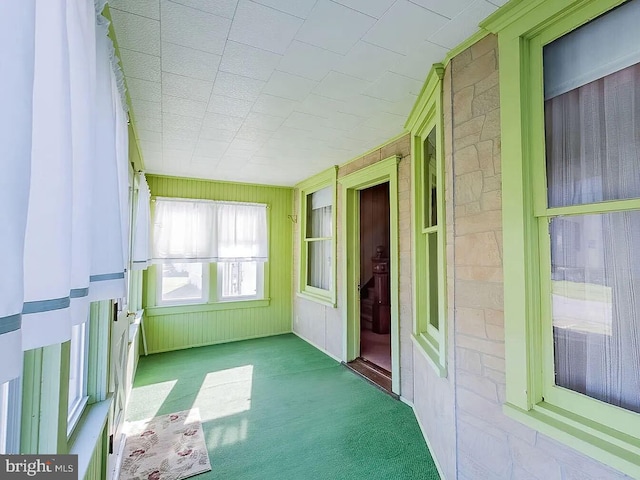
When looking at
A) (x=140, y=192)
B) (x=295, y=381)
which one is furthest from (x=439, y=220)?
(x=140, y=192)

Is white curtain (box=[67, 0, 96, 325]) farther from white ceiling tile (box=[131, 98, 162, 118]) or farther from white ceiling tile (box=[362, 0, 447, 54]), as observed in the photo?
white ceiling tile (box=[131, 98, 162, 118])

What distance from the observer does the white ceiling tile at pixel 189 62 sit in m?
1.68

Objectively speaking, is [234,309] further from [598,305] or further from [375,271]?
[598,305]

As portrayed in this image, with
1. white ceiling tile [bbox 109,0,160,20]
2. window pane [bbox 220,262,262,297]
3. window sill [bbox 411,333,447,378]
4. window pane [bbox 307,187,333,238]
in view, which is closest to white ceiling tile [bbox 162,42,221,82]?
white ceiling tile [bbox 109,0,160,20]

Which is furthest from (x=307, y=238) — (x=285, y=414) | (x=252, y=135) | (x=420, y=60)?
(x=420, y=60)

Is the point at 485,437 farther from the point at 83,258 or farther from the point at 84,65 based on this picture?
the point at 84,65

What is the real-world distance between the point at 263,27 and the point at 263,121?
1082 millimetres

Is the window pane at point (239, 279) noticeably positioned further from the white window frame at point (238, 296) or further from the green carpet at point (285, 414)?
the green carpet at point (285, 414)

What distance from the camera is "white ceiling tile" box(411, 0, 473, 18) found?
1361 millimetres

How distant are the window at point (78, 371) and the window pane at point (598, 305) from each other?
225 cm

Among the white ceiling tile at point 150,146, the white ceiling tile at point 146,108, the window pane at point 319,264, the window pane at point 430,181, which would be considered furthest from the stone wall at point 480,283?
the white ceiling tile at point 150,146

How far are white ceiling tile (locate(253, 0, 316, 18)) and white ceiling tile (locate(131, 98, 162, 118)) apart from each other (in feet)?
4.43

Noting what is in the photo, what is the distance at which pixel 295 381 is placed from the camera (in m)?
3.35

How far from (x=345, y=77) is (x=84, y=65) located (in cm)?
151
